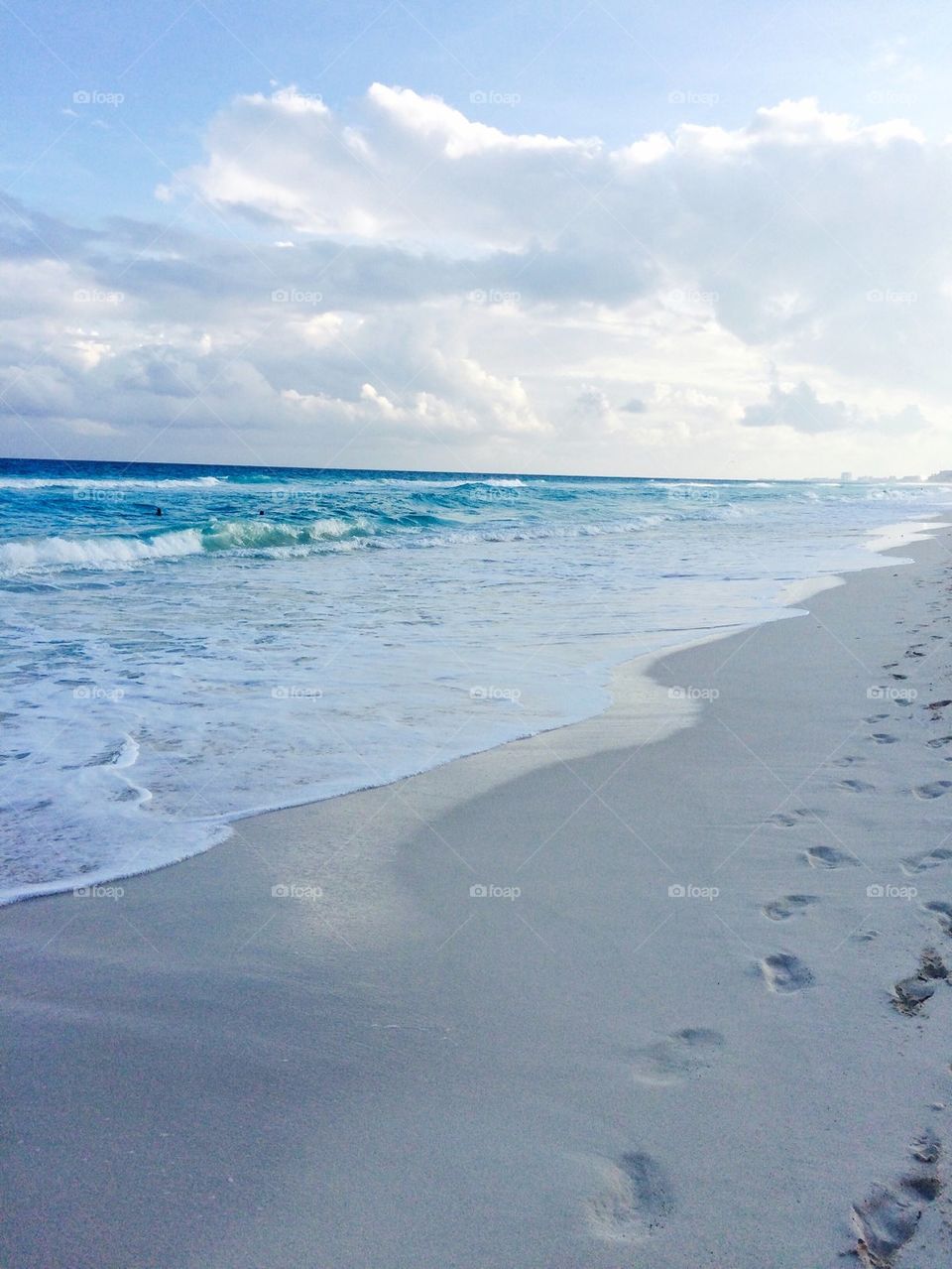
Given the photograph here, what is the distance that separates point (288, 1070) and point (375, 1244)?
2.19ft

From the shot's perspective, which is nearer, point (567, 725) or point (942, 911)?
point (942, 911)

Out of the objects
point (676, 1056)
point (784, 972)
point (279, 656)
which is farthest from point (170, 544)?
point (676, 1056)

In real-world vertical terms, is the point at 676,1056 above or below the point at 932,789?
below

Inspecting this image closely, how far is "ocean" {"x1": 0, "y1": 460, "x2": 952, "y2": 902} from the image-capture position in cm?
464

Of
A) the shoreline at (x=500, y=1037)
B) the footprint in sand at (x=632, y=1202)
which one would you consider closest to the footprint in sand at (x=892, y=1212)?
the shoreline at (x=500, y=1037)

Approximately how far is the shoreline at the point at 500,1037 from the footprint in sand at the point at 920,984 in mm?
25

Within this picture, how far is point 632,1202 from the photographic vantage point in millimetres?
1992

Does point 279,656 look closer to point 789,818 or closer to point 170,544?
point 789,818

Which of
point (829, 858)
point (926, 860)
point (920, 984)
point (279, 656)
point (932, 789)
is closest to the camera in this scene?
point (920, 984)

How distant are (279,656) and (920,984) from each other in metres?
6.32

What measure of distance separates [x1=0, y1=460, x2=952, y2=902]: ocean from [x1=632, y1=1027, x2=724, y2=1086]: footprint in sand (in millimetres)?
2384

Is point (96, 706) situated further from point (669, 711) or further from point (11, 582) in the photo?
point (11, 582)

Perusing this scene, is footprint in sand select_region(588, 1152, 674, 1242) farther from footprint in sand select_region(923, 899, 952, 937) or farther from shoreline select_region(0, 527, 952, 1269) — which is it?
footprint in sand select_region(923, 899, 952, 937)

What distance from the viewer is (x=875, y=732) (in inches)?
217
